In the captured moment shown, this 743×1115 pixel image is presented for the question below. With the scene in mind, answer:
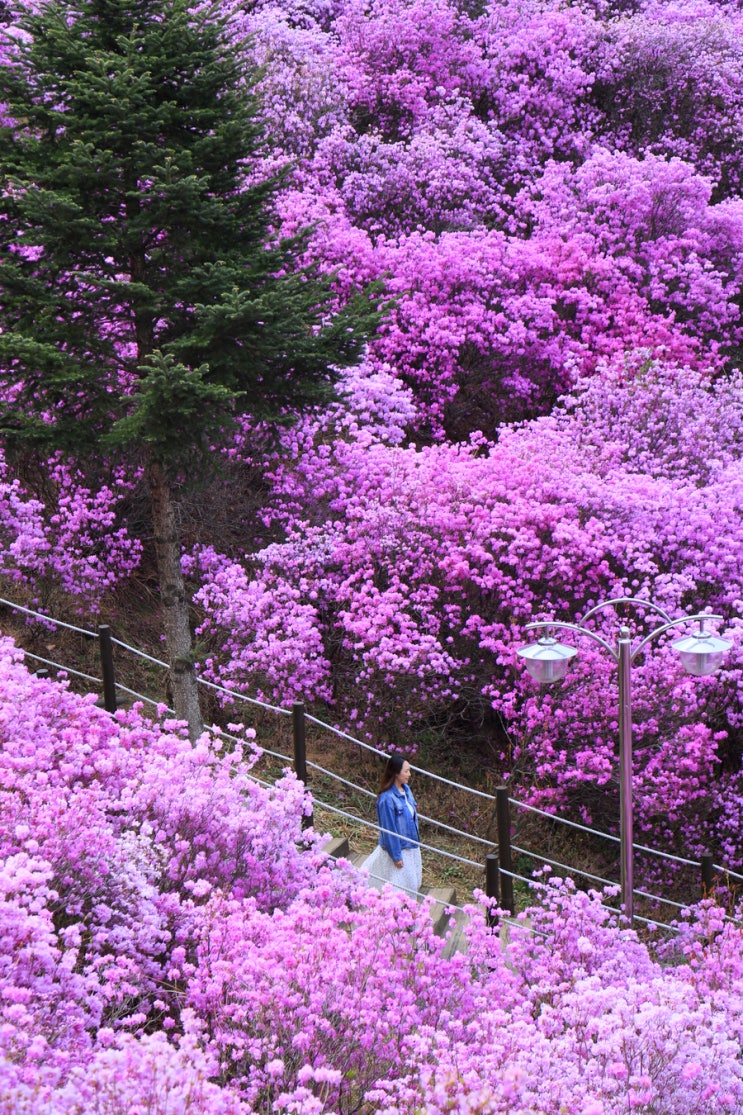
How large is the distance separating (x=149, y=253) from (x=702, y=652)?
233 inches

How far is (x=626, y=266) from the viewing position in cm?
2098

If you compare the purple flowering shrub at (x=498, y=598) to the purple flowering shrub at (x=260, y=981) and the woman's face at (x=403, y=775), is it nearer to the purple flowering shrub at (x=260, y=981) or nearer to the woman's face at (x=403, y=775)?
the woman's face at (x=403, y=775)

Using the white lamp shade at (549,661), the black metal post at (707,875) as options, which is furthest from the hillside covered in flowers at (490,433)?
the white lamp shade at (549,661)

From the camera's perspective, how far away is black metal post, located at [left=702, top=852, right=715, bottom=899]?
1038 cm

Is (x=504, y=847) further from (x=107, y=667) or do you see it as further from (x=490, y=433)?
(x=490, y=433)

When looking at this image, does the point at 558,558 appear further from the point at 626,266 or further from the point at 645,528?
the point at 626,266

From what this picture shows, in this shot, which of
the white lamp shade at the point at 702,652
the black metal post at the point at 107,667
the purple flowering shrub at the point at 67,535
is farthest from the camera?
the purple flowering shrub at the point at 67,535

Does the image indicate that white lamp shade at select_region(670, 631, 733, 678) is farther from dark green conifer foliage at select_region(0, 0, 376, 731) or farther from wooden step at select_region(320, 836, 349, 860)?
dark green conifer foliage at select_region(0, 0, 376, 731)

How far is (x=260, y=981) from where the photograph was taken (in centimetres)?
516

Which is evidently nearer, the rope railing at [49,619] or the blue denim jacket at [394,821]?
the blue denim jacket at [394,821]

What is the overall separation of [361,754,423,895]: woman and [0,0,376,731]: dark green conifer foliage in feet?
8.42

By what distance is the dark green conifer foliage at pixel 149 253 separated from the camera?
927 centimetres

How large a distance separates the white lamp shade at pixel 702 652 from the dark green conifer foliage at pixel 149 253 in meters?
3.93

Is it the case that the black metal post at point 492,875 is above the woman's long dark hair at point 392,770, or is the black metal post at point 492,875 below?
below
